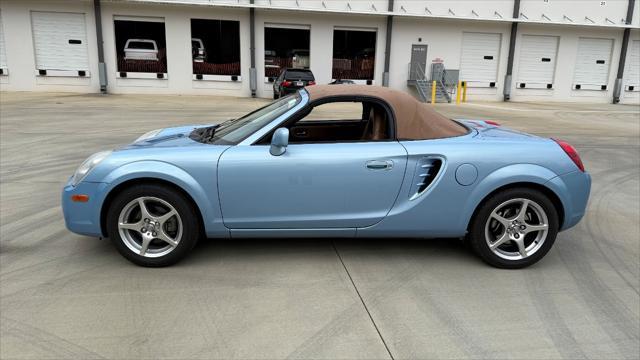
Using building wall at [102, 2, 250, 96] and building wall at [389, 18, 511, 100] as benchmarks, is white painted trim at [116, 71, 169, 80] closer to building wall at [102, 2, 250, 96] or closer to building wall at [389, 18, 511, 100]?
building wall at [102, 2, 250, 96]

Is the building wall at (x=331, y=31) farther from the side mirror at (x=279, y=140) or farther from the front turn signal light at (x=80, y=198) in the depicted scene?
the side mirror at (x=279, y=140)

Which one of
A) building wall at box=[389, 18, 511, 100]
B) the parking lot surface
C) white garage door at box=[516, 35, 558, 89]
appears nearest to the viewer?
the parking lot surface

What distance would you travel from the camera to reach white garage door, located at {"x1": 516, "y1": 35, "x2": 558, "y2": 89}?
26797 millimetres

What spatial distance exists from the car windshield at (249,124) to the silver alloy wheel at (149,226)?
69 centimetres

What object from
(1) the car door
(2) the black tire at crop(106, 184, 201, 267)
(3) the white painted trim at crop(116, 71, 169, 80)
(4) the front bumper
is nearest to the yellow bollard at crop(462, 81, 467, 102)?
(3) the white painted trim at crop(116, 71, 169, 80)

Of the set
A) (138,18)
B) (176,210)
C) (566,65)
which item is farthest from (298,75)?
(176,210)

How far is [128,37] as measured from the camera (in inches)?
953

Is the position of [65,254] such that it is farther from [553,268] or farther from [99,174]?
[553,268]

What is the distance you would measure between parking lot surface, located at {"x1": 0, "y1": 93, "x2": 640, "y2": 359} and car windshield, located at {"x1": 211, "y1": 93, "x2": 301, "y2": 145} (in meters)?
0.98

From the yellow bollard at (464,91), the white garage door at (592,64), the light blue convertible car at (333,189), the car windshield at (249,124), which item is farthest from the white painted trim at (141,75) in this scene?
the white garage door at (592,64)

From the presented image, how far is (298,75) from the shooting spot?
2103 centimetres

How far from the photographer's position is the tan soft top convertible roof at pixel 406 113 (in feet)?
13.1

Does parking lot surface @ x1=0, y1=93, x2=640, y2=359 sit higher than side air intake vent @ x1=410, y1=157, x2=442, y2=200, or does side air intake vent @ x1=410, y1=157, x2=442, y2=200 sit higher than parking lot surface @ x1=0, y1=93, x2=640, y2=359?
side air intake vent @ x1=410, y1=157, x2=442, y2=200

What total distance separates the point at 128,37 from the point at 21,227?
21925mm
